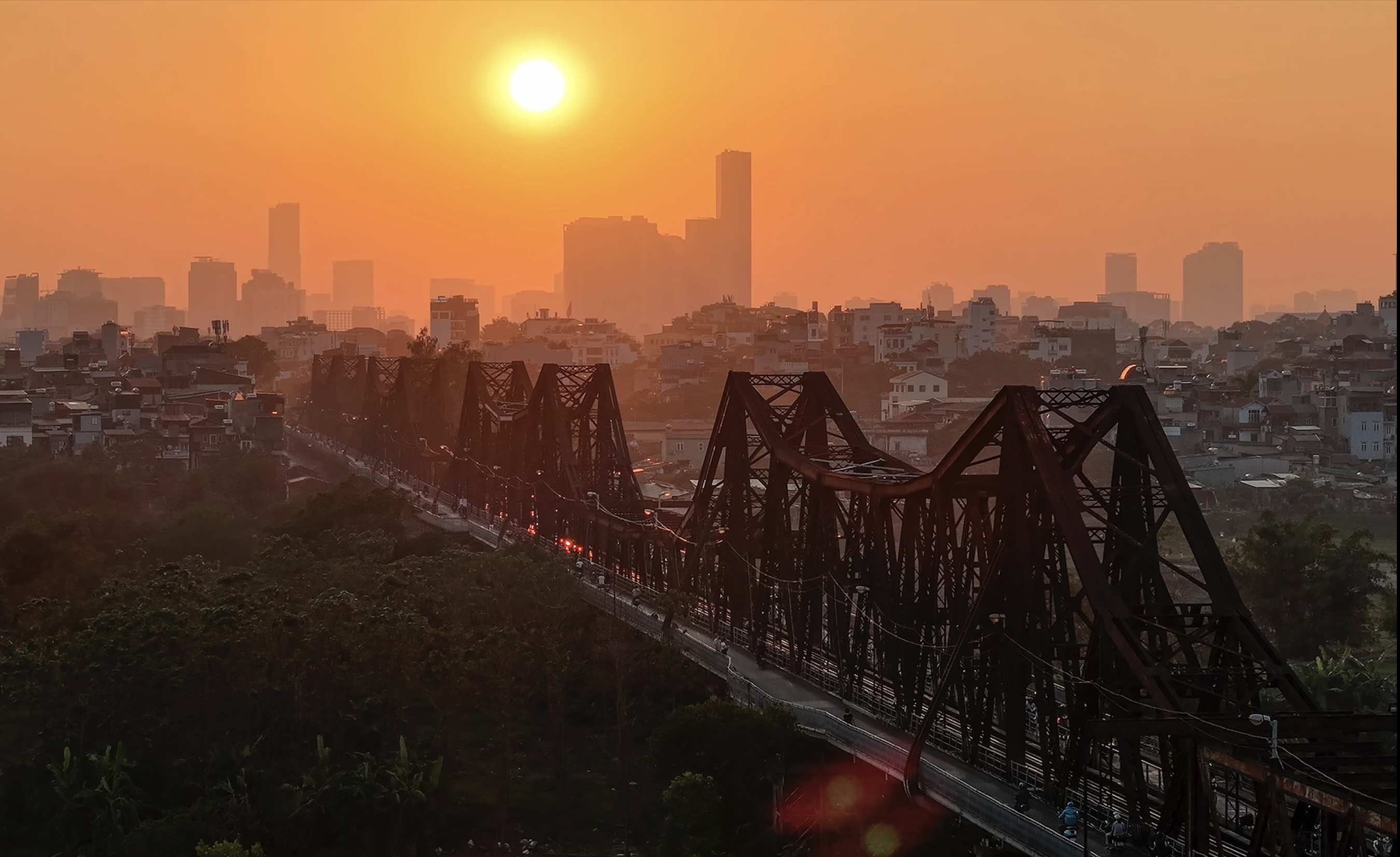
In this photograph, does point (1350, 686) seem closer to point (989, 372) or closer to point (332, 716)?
point (332, 716)

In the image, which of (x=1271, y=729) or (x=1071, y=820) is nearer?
(x=1271, y=729)

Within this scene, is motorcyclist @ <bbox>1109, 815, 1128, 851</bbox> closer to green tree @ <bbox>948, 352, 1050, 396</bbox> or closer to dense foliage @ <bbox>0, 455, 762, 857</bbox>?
dense foliage @ <bbox>0, 455, 762, 857</bbox>

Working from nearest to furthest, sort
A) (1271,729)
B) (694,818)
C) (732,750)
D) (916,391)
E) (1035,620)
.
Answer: (1271,729)
(1035,620)
(694,818)
(732,750)
(916,391)

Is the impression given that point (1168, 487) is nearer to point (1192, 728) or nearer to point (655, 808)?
point (1192, 728)

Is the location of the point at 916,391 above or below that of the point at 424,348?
below

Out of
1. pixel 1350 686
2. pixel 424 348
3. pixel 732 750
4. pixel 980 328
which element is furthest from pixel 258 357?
pixel 732 750

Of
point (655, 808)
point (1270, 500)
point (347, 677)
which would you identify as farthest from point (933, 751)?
point (1270, 500)

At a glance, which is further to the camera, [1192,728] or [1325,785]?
[1192,728]

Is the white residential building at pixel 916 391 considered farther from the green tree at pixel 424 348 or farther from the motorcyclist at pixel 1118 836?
the motorcyclist at pixel 1118 836
